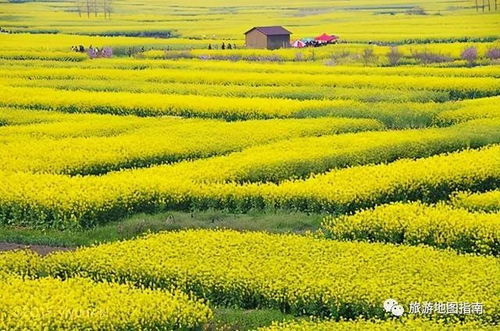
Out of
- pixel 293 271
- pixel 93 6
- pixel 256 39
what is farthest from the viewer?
pixel 93 6

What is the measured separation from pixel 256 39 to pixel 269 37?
1370mm

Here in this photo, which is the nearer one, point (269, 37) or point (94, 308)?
point (94, 308)

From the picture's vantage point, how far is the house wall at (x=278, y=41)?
196ft

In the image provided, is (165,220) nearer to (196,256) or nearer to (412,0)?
(196,256)

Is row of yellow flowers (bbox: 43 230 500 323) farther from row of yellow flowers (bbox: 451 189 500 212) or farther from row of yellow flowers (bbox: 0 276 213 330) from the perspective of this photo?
row of yellow flowers (bbox: 451 189 500 212)

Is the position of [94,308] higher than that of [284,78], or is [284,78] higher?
[284,78]

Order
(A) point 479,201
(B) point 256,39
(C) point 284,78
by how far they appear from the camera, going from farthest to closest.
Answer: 1. (B) point 256,39
2. (C) point 284,78
3. (A) point 479,201

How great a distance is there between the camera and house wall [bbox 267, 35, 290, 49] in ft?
196

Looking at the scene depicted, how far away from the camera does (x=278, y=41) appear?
60.0 m

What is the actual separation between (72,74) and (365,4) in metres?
101

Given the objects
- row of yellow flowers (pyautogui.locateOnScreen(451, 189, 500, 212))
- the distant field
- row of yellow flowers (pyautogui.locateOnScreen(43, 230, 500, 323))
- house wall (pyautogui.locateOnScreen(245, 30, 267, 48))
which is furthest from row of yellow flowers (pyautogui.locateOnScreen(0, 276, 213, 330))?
house wall (pyautogui.locateOnScreen(245, 30, 267, 48))

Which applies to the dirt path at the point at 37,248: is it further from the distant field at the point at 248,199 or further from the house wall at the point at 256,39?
the house wall at the point at 256,39

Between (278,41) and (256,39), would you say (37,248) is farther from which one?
(256,39)

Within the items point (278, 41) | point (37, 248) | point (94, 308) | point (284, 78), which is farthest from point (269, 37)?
point (94, 308)
